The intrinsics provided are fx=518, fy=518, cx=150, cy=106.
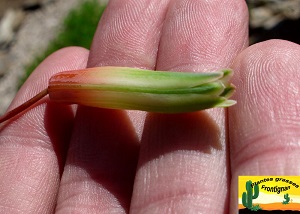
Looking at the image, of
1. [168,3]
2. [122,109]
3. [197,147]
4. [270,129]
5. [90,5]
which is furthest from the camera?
[90,5]

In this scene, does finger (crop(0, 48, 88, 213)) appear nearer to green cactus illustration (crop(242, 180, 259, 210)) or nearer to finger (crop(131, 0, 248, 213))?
finger (crop(131, 0, 248, 213))

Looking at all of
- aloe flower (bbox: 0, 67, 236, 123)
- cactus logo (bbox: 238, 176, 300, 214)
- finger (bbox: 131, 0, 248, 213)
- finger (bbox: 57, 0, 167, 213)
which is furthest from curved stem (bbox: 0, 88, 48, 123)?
cactus logo (bbox: 238, 176, 300, 214)

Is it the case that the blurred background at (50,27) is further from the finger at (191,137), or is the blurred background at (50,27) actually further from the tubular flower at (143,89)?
the tubular flower at (143,89)

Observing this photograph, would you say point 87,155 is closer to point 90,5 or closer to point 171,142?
point 171,142

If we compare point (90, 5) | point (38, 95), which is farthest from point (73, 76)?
point (90, 5)

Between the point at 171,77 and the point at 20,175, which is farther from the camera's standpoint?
the point at 20,175

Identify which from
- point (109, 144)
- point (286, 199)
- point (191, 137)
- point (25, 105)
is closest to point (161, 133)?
point (191, 137)

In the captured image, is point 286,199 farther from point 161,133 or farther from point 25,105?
point 25,105
